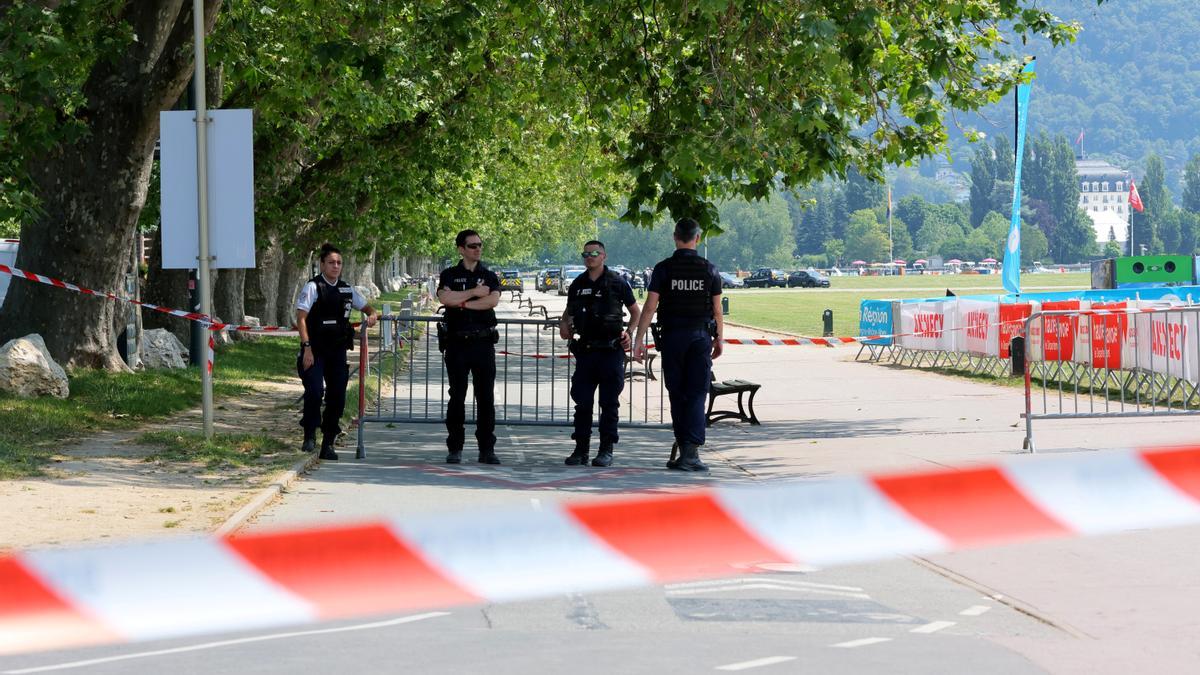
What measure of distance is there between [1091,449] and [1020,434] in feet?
6.37

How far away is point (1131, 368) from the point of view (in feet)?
63.7

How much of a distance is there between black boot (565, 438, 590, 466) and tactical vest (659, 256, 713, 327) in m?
1.43

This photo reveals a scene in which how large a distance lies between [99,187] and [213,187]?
15.7ft

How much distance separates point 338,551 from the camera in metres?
4.24

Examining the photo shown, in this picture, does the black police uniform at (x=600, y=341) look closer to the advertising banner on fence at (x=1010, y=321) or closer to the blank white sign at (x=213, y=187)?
the blank white sign at (x=213, y=187)

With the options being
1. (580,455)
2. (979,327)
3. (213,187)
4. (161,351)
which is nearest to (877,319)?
(979,327)

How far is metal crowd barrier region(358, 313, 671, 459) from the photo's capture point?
15109 millimetres

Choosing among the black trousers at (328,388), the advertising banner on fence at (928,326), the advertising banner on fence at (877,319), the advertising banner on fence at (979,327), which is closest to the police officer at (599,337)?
the black trousers at (328,388)

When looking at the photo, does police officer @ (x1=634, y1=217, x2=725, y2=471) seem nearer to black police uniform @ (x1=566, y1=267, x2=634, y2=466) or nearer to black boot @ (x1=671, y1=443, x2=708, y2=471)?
black boot @ (x1=671, y1=443, x2=708, y2=471)

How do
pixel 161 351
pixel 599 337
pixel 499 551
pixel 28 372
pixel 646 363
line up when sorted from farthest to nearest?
pixel 161 351, pixel 646 363, pixel 28 372, pixel 599 337, pixel 499 551

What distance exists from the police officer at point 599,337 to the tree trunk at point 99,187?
21.5ft

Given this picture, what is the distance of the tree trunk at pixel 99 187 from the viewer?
17.9 m

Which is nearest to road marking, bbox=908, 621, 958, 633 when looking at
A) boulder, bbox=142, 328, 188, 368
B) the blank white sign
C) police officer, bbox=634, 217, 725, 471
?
police officer, bbox=634, 217, 725, 471

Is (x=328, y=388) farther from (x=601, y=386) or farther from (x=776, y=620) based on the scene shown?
(x=776, y=620)
